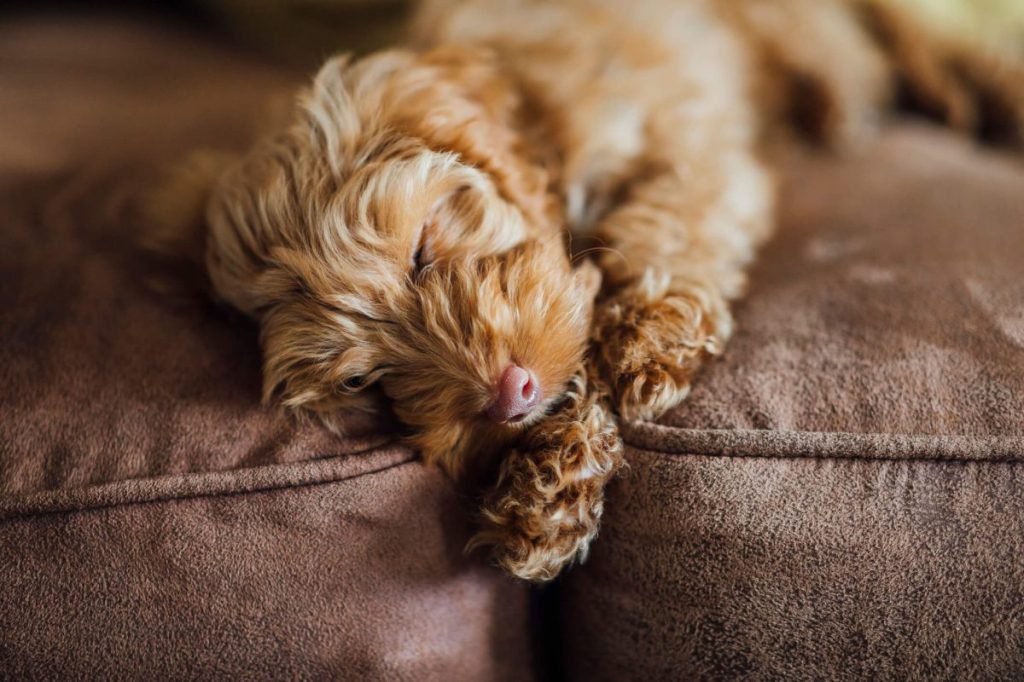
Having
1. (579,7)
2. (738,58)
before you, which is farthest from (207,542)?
(738,58)

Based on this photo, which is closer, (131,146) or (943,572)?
(943,572)

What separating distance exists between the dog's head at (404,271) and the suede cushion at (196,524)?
0.29 feet

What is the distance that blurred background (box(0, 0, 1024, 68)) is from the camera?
7.68ft

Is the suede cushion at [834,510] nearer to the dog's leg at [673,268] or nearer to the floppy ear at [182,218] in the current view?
the dog's leg at [673,268]

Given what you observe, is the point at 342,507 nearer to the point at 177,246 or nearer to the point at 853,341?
the point at 177,246

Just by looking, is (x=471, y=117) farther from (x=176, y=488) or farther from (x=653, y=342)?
(x=176, y=488)

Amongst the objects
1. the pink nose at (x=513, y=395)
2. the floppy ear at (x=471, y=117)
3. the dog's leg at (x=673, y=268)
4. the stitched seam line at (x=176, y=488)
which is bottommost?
the stitched seam line at (x=176, y=488)

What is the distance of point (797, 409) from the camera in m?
1.13

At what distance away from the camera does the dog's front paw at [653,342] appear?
1202 mm

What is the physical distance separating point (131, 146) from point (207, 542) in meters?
1.29

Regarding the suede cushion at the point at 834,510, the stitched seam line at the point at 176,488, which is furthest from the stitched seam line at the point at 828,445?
the stitched seam line at the point at 176,488

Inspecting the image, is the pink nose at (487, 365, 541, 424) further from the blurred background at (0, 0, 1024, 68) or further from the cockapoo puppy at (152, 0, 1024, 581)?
the blurred background at (0, 0, 1024, 68)

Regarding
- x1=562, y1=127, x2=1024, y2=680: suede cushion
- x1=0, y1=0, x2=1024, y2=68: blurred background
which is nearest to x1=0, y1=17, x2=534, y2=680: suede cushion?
x1=562, y1=127, x2=1024, y2=680: suede cushion

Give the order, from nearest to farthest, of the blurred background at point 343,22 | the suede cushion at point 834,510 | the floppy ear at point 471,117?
the suede cushion at point 834,510 < the floppy ear at point 471,117 < the blurred background at point 343,22
